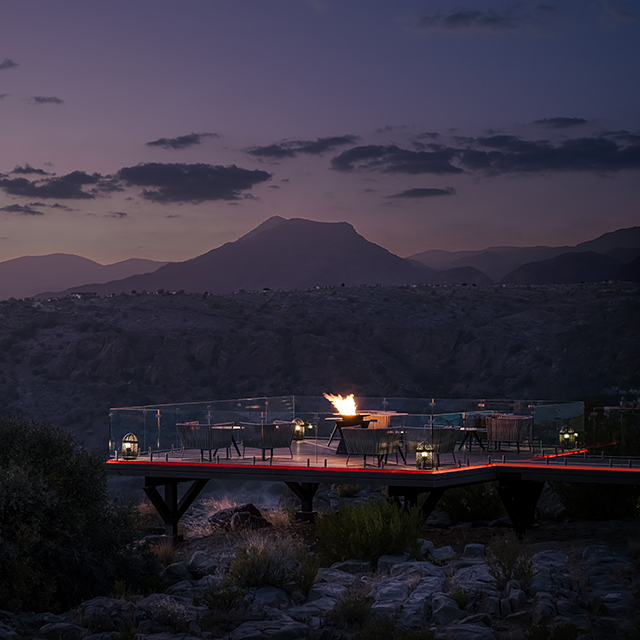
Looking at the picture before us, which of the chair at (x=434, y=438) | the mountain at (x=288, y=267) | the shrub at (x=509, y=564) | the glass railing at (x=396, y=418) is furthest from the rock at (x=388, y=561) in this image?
the mountain at (x=288, y=267)

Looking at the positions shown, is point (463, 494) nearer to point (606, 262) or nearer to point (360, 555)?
point (360, 555)

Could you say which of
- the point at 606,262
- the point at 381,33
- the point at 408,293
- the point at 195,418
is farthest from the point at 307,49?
the point at 606,262

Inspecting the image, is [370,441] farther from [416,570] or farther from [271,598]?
[271,598]

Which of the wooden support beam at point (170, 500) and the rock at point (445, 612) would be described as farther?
the wooden support beam at point (170, 500)

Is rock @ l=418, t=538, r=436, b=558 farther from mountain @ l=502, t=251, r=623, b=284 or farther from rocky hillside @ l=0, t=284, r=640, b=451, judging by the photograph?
mountain @ l=502, t=251, r=623, b=284

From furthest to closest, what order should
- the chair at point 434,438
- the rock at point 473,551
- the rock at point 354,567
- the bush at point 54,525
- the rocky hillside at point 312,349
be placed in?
the rocky hillside at point 312,349, the chair at point 434,438, the rock at point 473,551, the rock at point 354,567, the bush at point 54,525

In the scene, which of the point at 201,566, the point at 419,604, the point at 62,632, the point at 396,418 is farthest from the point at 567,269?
the point at 62,632

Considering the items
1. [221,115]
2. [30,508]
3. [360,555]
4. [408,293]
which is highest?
[221,115]

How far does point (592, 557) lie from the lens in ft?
33.9

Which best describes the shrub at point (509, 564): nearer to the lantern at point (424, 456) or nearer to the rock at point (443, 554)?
the rock at point (443, 554)

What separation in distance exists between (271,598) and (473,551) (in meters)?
3.25

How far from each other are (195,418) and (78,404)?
38.3 meters

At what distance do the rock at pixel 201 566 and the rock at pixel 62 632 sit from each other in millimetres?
3103

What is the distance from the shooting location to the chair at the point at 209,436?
45.2ft
